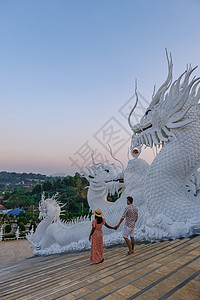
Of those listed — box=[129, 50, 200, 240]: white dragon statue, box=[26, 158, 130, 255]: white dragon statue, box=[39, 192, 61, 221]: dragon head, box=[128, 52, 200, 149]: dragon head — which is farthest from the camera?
box=[39, 192, 61, 221]: dragon head

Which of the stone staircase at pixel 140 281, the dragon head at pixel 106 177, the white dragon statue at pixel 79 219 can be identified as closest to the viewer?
the stone staircase at pixel 140 281

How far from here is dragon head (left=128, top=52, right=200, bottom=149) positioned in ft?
11.6

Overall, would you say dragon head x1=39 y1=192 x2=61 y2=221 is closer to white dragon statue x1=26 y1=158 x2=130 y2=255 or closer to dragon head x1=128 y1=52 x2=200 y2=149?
white dragon statue x1=26 y1=158 x2=130 y2=255

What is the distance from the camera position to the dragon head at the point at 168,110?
3.54 meters

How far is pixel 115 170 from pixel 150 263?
365cm

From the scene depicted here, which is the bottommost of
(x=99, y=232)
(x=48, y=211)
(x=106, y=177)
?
(x=48, y=211)

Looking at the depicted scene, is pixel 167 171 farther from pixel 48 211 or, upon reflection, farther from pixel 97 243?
pixel 48 211

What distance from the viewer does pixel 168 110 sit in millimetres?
3684

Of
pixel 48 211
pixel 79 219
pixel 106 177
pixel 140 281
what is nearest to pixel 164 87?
pixel 106 177

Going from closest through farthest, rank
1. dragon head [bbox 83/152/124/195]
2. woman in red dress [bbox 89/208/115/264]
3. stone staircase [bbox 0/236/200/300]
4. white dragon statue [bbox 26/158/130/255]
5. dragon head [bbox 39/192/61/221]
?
1. stone staircase [bbox 0/236/200/300]
2. woman in red dress [bbox 89/208/115/264]
3. white dragon statue [bbox 26/158/130/255]
4. dragon head [bbox 83/152/124/195]
5. dragon head [bbox 39/192/61/221]

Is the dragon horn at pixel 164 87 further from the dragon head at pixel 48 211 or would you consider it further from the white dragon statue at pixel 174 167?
the dragon head at pixel 48 211

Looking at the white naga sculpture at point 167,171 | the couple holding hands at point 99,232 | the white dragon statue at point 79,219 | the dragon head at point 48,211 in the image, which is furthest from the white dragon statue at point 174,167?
the dragon head at point 48,211

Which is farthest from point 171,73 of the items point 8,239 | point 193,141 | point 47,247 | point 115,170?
point 8,239

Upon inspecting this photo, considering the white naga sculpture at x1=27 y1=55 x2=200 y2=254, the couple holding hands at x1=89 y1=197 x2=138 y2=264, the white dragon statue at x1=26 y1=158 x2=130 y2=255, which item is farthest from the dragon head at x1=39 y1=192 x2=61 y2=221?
the couple holding hands at x1=89 y1=197 x2=138 y2=264
